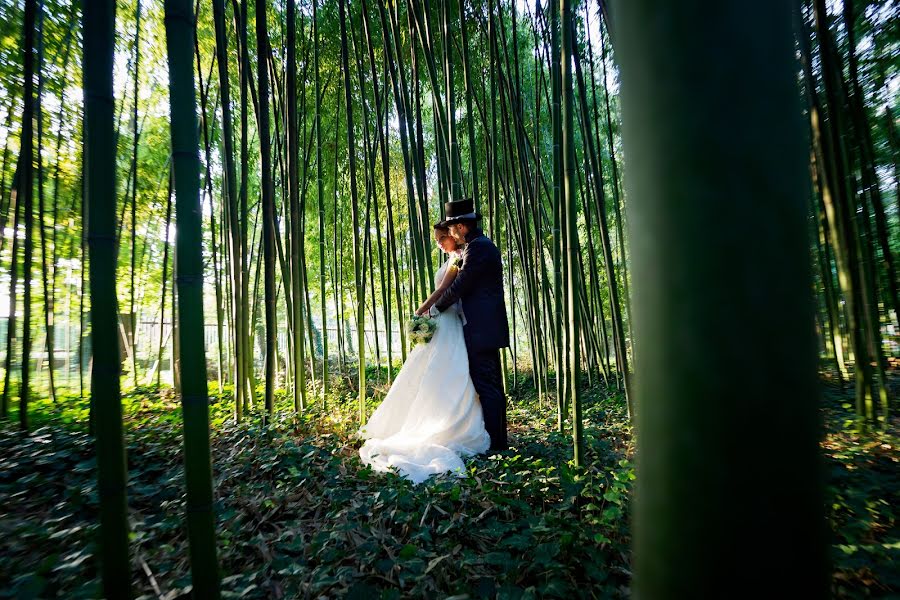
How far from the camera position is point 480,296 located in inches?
97.8

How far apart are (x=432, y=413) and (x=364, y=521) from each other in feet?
3.27

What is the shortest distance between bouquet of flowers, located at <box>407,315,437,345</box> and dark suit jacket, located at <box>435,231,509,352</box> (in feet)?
0.33

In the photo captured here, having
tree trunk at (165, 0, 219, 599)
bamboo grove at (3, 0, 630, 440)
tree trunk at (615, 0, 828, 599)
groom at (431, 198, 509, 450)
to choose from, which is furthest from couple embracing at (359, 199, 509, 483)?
tree trunk at (615, 0, 828, 599)

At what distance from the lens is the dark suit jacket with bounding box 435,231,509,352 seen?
2.43 m

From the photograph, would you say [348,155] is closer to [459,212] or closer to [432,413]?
[459,212]

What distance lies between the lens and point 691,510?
313 millimetres

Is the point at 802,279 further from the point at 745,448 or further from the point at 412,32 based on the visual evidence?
the point at 412,32

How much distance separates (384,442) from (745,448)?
2.13 metres

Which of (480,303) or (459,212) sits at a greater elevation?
(459,212)

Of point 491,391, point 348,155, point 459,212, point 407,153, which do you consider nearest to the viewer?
point 491,391

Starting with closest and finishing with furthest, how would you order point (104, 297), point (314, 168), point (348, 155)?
point (104, 297) → point (348, 155) → point (314, 168)

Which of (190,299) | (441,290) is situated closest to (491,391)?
(441,290)

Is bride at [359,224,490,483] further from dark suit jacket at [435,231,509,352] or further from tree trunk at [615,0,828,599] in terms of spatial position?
tree trunk at [615,0,828,599]

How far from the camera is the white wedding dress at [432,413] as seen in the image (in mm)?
2180
